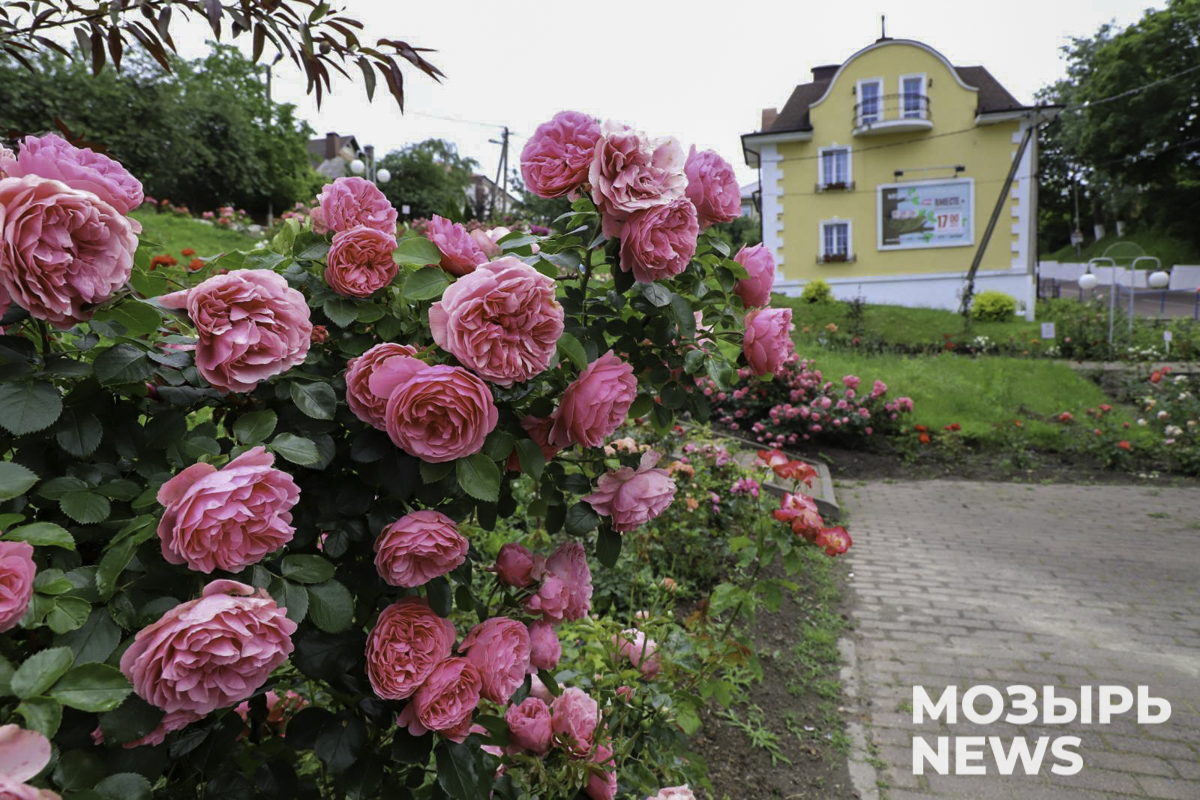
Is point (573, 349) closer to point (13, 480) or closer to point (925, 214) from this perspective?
point (13, 480)

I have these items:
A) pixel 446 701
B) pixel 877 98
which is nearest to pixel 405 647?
pixel 446 701

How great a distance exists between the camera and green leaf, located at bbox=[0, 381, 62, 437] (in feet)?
2.67

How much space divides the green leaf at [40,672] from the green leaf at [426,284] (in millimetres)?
574

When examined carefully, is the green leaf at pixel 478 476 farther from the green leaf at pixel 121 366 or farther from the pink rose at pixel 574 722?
the pink rose at pixel 574 722

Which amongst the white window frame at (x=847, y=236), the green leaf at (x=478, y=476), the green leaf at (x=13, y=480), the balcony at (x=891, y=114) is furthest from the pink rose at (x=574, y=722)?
the balcony at (x=891, y=114)

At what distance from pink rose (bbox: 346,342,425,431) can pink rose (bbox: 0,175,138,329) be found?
289 mm

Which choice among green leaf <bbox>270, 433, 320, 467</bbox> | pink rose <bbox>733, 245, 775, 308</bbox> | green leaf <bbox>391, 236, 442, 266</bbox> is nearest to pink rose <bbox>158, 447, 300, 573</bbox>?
green leaf <bbox>270, 433, 320, 467</bbox>

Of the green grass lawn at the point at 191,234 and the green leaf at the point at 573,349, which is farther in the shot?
the green grass lawn at the point at 191,234

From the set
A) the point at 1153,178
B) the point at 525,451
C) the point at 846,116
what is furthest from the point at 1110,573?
the point at 1153,178

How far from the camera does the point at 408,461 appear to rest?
3.30 ft

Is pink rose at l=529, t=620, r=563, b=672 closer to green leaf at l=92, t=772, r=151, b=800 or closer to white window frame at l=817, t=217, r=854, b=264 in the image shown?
green leaf at l=92, t=772, r=151, b=800

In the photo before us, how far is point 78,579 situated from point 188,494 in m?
0.17

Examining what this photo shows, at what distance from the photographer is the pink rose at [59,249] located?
0.76 meters

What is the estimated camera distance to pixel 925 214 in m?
20.0
